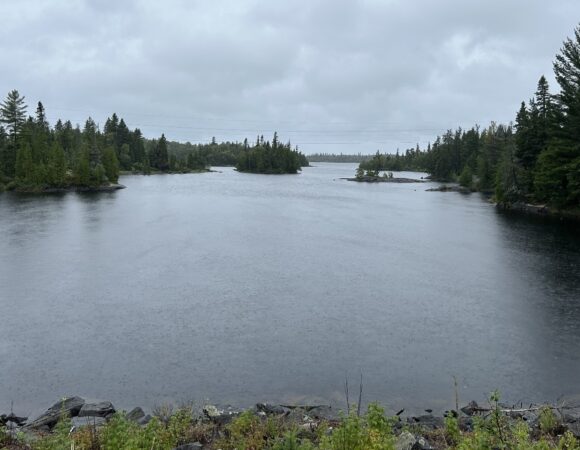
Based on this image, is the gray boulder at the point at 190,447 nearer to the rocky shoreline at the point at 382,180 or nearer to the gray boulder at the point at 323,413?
the gray boulder at the point at 323,413

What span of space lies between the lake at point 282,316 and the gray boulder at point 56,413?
0.88 metres

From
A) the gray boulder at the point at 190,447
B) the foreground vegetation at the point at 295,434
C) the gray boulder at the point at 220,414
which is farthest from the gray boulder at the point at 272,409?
the gray boulder at the point at 190,447

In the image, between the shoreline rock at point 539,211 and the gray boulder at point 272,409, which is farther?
the shoreline rock at point 539,211

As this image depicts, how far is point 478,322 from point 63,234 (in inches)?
1193

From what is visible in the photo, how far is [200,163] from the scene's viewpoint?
18375 cm

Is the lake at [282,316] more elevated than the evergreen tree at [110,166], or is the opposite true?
the evergreen tree at [110,166]

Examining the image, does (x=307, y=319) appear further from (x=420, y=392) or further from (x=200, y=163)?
(x=200, y=163)

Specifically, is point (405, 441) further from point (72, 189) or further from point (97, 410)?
point (72, 189)

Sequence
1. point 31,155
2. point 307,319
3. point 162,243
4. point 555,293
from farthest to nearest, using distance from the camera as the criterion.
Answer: point 31,155, point 162,243, point 555,293, point 307,319

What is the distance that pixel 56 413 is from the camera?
11.9 m

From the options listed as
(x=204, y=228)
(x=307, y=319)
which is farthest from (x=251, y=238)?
(x=307, y=319)

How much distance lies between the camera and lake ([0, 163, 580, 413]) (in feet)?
47.3

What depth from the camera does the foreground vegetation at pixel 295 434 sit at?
7.82 m

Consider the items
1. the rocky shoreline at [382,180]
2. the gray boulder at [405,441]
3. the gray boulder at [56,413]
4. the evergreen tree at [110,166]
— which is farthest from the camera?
the rocky shoreline at [382,180]
